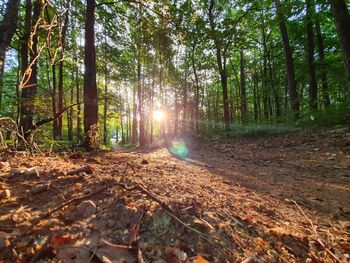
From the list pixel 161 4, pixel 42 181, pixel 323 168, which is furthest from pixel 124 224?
pixel 161 4

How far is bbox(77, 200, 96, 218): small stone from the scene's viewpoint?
→ 1466mm

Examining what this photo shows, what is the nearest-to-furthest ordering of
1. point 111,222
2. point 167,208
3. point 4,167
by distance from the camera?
point 111,222 < point 167,208 < point 4,167

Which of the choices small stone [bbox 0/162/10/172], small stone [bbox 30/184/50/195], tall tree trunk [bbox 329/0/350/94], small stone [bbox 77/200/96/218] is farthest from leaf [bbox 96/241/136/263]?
tall tree trunk [bbox 329/0/350/94]

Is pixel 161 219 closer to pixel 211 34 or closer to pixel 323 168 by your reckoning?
pixel 323 168

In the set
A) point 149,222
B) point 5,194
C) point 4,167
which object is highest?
point 4,167

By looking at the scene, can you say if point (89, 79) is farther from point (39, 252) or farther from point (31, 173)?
point (39, 252)

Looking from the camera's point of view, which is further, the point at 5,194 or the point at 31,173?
the point at 31,173

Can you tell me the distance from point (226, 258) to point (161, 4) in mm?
5572

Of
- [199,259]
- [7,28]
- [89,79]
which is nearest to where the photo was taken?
[199,259]

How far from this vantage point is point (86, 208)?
151cm

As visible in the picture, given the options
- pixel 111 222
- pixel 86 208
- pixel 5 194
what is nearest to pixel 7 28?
pixel 5 194

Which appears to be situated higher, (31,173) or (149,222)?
(31,173)

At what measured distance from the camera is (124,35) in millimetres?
8148

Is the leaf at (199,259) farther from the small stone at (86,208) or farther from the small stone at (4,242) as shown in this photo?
the small stone at (4,242)
